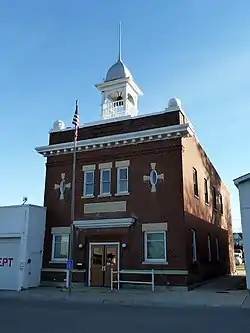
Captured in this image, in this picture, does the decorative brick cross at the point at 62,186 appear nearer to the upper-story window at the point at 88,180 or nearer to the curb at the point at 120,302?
the upper-story window at the point at 88,180

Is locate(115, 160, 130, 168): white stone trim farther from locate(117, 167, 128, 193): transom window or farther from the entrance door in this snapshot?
the entrance door

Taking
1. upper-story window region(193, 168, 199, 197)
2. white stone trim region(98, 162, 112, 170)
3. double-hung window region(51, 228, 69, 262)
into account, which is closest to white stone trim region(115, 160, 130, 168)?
white stone trim region(98, 162, 112, 170)

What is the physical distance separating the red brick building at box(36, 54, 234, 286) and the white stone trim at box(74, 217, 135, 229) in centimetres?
5

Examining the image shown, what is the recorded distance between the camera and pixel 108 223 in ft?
65.7

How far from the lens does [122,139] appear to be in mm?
21000

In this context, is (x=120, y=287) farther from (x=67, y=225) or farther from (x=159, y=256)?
(x=67, y=225)

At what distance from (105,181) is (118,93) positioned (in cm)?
643

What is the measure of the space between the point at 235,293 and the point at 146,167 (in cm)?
770

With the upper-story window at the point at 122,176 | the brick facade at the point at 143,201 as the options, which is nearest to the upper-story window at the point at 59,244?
the brick facade at the point at 143,201

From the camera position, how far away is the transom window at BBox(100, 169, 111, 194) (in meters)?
21.2

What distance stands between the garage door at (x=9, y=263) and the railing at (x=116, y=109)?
943 cm

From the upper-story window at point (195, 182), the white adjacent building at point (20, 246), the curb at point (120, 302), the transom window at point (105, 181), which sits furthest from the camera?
the upper-story window at point (195, 182)

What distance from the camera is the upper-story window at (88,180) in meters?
21.7

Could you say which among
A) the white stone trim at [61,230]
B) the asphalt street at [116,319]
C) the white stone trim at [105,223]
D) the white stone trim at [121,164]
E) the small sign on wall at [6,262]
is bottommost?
the asphalt street at [116,319]
